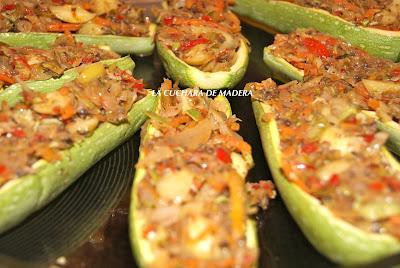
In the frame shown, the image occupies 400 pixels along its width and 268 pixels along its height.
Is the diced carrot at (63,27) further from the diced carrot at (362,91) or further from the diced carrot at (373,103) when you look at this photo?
the diced carrot at (373,103)

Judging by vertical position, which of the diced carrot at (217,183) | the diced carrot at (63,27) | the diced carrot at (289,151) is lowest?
the diced carrot at (63,27)

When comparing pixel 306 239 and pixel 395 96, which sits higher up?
pixel 395 96

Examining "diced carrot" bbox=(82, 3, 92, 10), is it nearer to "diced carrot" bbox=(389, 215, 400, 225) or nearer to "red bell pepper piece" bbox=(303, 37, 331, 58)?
"red bell pepper piece" bbox=(303, 37, 331, 58)

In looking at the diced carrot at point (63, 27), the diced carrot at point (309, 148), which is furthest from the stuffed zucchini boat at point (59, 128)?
the diced carrot at point (309, 148)

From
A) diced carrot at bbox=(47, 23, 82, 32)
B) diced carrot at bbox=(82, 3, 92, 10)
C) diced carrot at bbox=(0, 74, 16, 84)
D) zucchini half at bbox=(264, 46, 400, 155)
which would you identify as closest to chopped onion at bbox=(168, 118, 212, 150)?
zucchini half at bbox=(264, 46, 400, 155)

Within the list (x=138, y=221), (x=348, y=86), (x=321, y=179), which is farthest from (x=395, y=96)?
(x=138, y=221)

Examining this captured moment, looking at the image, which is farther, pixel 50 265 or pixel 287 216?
pixel 287 216

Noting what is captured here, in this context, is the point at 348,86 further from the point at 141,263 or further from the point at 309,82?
the point at 141,263
